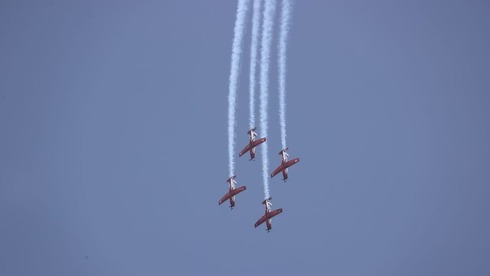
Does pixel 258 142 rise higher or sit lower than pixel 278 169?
higher

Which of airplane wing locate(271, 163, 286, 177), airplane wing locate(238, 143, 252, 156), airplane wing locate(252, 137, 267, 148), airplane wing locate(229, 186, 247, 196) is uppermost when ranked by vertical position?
airplane wing locate(238, 143, 252, 156)

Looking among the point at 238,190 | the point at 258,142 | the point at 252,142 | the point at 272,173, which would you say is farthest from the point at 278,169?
the point at 238,190

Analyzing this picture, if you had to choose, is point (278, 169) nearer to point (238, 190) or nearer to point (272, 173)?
point (272, 173)

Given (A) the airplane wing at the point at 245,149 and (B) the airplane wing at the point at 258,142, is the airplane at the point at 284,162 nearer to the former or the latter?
(B) the airplane wing at the point at 258,142

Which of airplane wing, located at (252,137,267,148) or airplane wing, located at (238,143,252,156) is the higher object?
airplane wing, located at (238,143,252,156)

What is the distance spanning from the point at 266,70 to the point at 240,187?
11.9 meters

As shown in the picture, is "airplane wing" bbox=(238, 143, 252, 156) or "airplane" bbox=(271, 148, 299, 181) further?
"airplane wing" bbox=(238, 143, 252, 156)

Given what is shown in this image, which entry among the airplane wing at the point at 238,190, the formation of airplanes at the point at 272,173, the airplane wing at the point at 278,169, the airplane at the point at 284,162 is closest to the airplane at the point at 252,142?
the formation of airplanes at the point at 272,173

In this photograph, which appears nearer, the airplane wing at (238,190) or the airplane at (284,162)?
the airplane at (284,162)

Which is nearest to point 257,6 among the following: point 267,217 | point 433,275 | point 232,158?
point 232,158

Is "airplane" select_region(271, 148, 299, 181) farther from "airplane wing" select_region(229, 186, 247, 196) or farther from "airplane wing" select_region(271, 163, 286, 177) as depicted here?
"airplane wing" select_region(229, 186, 247, 196)

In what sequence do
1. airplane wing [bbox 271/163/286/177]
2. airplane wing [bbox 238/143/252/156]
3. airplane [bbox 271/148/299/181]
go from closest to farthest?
1. airplane [bbox 271/148/299/181]
2. airplane wing [bbox 271/163/286/177]
3. airplane wing [bbox 238/143/252/156]

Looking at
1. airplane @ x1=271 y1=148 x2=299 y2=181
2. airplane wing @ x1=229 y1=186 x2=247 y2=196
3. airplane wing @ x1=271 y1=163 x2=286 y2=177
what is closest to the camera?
airplane @ x1=271 y1=148 x2=299 y2=181

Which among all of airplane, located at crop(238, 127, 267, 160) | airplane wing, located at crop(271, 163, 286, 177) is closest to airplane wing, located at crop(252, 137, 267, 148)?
airplane, located at crop(238, 127, 267, 160)
